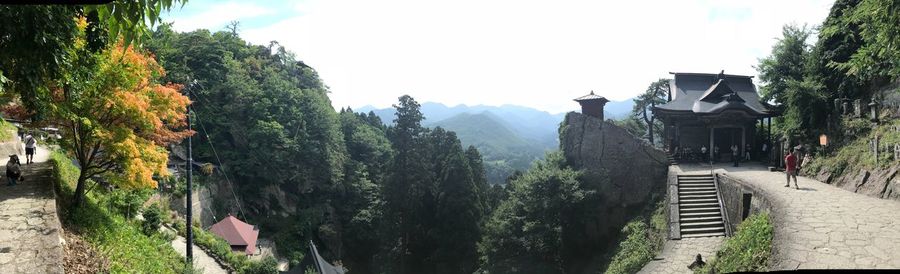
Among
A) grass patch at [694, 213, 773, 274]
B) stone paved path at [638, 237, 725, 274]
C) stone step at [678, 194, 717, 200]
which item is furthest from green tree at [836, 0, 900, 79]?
stone step at [678, 194, 717, 200]

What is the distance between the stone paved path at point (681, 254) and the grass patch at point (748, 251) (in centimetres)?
77

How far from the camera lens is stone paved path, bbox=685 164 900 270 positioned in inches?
302

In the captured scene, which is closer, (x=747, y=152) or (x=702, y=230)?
(x=702, y=230)

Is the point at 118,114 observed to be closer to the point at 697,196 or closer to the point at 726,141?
the point at 697,196

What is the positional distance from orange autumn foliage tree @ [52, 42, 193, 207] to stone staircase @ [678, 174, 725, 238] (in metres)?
13.7

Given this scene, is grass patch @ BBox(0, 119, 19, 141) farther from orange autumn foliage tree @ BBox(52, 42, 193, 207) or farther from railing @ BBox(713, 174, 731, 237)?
railing @ BBox(713, 174, 731, 237)

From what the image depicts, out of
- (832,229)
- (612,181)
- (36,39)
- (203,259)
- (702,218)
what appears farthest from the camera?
(612,181)

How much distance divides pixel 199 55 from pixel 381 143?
18.3m

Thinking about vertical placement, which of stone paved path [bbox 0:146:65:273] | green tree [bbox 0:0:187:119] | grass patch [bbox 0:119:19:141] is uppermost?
green tree [bbox 0:0:187:119]

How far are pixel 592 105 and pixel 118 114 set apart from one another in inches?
792

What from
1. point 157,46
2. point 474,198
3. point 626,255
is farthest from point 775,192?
point 157,46

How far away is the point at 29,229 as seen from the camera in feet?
24.9

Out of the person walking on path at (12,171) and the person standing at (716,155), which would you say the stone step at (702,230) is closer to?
the person standing at (716,155)

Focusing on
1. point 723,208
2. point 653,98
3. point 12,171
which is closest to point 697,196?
point 723,208
